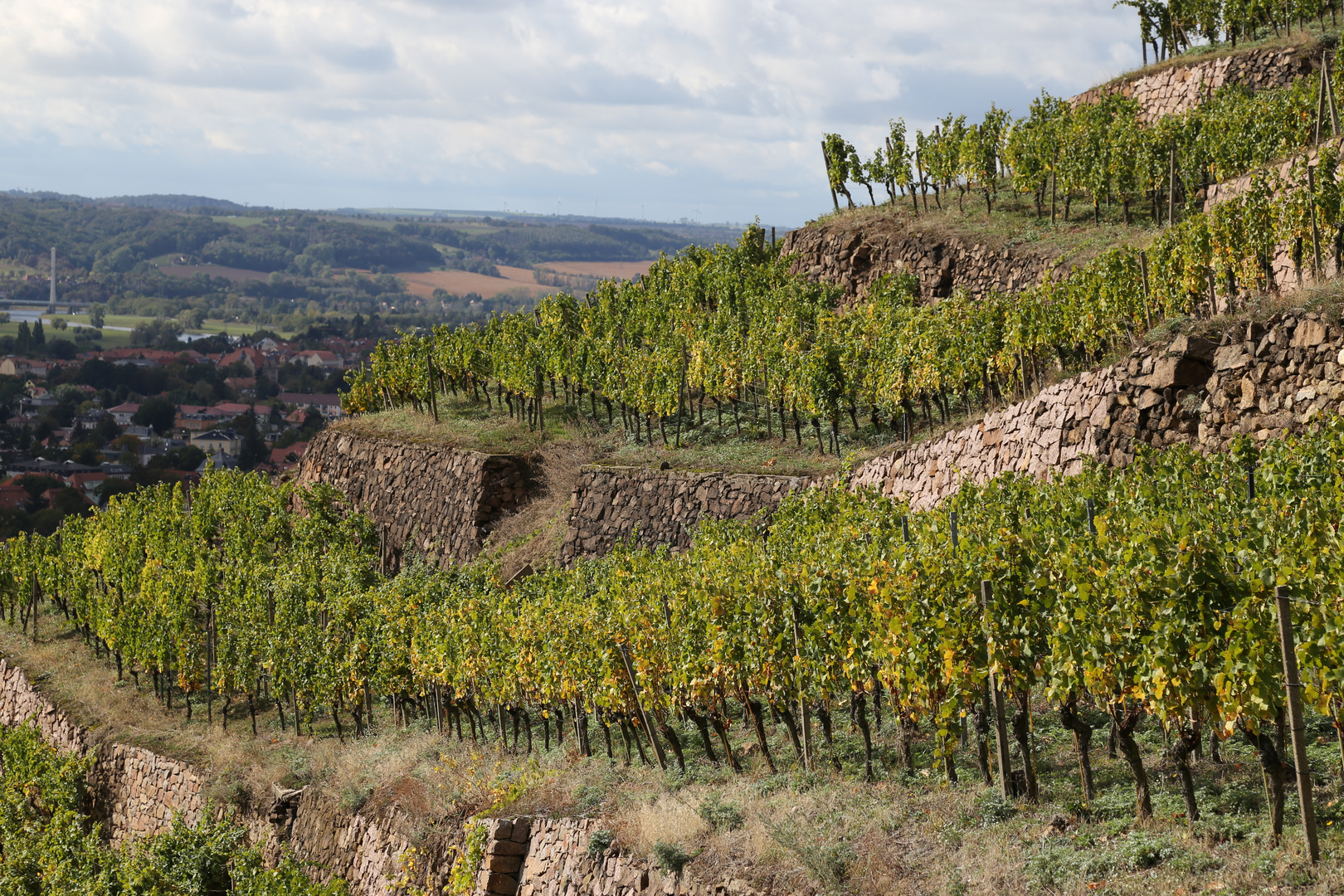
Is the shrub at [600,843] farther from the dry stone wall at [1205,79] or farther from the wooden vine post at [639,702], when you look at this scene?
the dry stone wall at [1205,79]

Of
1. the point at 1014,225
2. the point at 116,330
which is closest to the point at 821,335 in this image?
the point at 1014,225

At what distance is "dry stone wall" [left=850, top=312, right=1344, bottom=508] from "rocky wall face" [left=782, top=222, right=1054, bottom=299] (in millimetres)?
11661

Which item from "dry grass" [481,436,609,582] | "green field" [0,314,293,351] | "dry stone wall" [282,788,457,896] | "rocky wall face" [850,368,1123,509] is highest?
"green field" [0,314,293,351]

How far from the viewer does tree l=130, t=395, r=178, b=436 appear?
104312 millimetres

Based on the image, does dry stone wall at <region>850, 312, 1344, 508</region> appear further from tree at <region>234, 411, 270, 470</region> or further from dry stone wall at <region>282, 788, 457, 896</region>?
tree at <region>234, 411, 270, 470</region>

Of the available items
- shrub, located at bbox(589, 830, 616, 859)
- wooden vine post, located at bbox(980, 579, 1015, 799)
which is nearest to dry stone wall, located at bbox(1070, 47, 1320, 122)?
wooden vine post, located at bbox(980, 579, 1015, 799)

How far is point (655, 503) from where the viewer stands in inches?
1112

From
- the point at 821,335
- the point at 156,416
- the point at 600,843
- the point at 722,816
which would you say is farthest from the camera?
the point at 156,416

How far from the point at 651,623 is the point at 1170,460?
24.5 ft

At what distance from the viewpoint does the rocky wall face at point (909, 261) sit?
31.3 m

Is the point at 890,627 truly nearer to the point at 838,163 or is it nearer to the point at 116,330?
the point at 838,163

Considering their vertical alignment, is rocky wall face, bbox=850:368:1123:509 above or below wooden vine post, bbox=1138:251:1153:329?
below

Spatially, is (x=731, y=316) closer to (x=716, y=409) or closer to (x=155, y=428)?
(x=716, y=409)

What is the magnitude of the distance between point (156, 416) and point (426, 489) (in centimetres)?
8151
